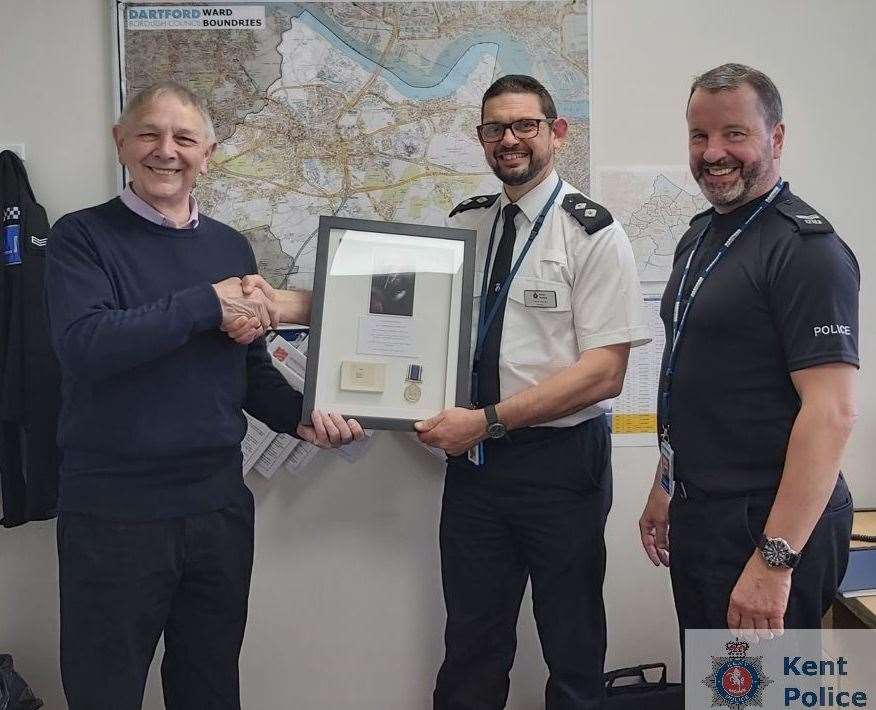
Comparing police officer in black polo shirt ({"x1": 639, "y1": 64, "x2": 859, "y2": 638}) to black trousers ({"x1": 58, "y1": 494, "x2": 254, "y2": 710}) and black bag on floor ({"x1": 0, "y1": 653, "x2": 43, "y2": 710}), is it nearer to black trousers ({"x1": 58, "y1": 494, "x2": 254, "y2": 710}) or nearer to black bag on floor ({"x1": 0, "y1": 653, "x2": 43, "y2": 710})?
black trousers ({"x1": 58, "y1": 494, "x2": 254, "y2": 710})

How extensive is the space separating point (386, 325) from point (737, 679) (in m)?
1.13

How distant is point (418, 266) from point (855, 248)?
149 centimetres

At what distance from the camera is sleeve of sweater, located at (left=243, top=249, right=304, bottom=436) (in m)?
1.96

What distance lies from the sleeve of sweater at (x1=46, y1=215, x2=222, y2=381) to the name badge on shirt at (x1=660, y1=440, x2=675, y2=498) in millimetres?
1007

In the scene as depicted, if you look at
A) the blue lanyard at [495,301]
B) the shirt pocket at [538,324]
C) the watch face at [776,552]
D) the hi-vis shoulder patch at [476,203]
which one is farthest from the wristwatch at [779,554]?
the hi-vis shoulder patch at [476,203]

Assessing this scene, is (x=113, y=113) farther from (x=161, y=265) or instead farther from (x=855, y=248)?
(x=855, y=248)

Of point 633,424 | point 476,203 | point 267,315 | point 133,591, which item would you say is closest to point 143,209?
point 267,315

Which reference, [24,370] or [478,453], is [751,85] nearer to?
[478,453]

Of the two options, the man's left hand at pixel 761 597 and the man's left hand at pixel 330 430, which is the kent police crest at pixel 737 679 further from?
the man's left hand at pixel 330 430

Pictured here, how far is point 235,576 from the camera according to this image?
1.75m

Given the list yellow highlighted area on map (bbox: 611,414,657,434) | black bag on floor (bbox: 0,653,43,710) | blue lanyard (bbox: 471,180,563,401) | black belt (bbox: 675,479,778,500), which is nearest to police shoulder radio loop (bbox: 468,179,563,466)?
blue lanyard (bbox: 471,180,563,401)

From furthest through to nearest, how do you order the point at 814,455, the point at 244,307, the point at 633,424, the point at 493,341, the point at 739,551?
1. the point at 633,424
2. the point at 493,341
3. the point at 244,307
4. the point at 739,551
5. the point at 814,455

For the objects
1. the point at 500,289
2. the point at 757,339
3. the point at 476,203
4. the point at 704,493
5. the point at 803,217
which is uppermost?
the point at 476,203

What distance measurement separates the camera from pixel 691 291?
5.55 feet
